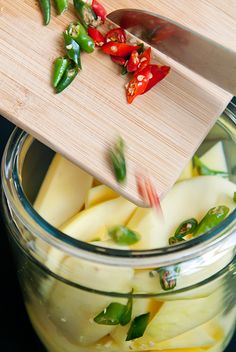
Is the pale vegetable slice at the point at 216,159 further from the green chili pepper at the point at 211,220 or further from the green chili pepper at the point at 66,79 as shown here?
the green chili pepper at the point at 66,79

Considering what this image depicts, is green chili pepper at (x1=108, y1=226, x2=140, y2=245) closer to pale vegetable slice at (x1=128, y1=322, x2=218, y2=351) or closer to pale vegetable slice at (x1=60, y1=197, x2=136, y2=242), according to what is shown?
pale vegetable slice at (x1=60, y1=197, x2=136, y2=242)

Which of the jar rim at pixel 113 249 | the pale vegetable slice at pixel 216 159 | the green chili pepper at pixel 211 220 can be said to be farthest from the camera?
the pale vegetable slice at pixel 216 159

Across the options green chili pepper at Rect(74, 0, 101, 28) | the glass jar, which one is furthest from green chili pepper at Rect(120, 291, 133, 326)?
green chili pepper at Rect(74, 0, 101, 28)

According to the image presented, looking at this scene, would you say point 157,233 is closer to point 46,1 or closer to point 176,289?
point 176,289

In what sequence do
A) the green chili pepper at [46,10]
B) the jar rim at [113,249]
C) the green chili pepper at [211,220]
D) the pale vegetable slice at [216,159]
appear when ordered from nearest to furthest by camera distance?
the jar rim at [113,249], the green chili pepper at [211,220], the green chili pepper at [46,10], the pale vegetable slice at [216,159]

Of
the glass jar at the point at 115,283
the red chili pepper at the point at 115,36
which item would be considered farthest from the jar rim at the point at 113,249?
the red chili pepper at the point at 115,36

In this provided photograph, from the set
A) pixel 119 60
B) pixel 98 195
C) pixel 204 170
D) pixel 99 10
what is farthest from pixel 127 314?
pixel 99 10

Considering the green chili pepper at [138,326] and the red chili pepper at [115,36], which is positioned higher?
the red chili pepper at [115,36]
